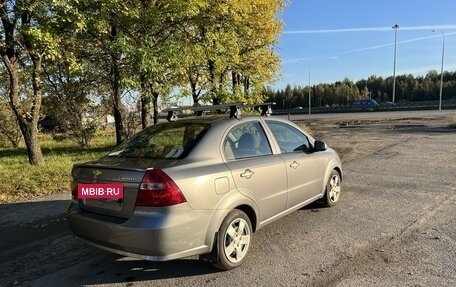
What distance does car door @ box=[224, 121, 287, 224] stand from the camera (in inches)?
181

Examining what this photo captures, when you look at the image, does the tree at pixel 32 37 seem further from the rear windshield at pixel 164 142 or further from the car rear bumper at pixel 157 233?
the car rear bumper at pixel 157 233

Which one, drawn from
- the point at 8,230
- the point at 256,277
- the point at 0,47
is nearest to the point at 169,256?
the point at 256,277

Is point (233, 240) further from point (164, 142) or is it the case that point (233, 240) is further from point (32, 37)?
point (32, 37)

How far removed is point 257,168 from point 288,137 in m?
1.17

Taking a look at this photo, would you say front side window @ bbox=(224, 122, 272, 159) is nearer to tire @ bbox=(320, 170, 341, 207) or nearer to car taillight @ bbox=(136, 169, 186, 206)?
car taillight @ bbox=(136, 169, 186, 206)

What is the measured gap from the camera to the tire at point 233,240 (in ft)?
14.0

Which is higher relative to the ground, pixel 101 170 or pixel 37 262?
pixel 101 170

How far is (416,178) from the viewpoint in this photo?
9023 mm

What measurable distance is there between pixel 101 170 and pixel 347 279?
2594mm

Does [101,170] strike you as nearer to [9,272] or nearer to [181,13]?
[9,272]

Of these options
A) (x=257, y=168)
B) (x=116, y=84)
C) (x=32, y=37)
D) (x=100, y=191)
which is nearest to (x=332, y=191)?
(x=257, y=168)

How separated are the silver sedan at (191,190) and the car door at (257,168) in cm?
1

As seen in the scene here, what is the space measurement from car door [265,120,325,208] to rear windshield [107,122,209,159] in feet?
3.78

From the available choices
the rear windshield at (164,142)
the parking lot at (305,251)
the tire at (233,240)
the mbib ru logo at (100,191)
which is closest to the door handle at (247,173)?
the tire at (233,240)
